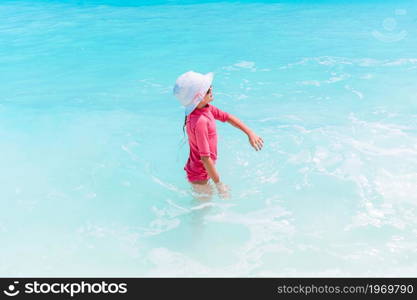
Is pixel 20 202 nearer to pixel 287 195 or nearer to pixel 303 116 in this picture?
pixel 287 195

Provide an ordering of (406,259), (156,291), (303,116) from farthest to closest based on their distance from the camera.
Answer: (303,116) < (406,259) < (156,291)

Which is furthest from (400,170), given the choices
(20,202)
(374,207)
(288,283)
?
(20,202)

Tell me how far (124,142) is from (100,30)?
240 inches

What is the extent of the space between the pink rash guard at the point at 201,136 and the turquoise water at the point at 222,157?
505 mm

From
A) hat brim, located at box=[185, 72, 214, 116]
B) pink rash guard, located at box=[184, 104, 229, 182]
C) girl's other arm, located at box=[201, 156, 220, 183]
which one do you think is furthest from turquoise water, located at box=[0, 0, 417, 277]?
hat brim, located at box=[185, 72, 214, 116]

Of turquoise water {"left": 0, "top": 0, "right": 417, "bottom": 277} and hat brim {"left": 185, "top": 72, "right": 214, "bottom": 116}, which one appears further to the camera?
turquoise water {"left": 0, "top": 0, "right": 417, "bottom": 277}

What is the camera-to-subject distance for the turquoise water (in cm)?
401

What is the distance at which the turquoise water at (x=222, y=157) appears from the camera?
4.01 meters

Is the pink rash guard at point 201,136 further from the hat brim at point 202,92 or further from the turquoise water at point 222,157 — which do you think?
the turquoise water at point 222,157

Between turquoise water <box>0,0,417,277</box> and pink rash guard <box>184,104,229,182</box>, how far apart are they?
19.9 inches

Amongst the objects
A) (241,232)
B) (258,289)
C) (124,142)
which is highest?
(124,142)

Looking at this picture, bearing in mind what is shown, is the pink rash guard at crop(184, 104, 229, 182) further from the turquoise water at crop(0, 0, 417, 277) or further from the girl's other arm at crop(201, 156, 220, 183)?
the turquoise water at crop(0, 0, 417, 277)

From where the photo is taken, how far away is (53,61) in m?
9.09

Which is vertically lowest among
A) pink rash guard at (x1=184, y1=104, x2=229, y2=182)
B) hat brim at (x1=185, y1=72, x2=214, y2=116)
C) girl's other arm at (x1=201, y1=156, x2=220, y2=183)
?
girl's other arm at (x1=201, y1=156, x2=220, y2=183)
